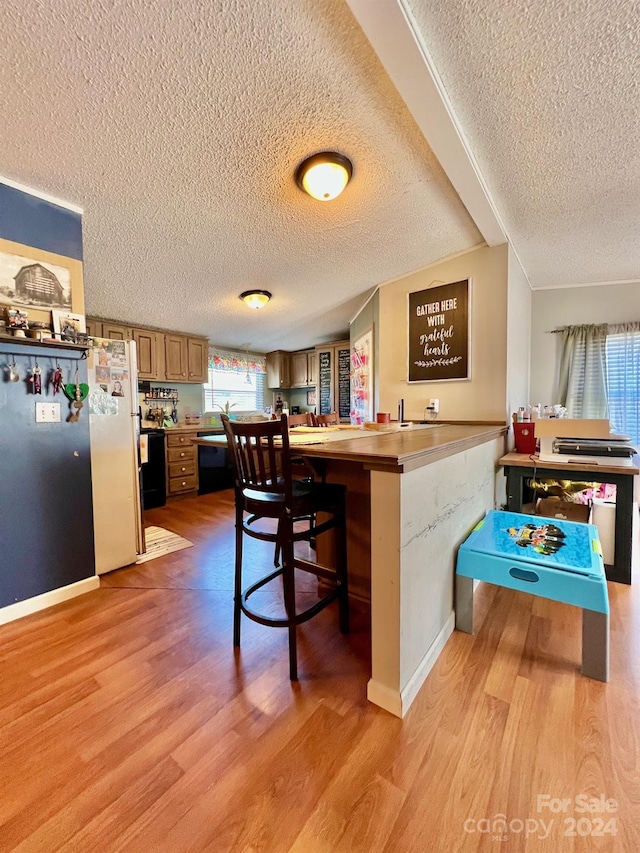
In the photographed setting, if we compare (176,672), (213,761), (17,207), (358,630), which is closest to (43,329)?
(17,207)

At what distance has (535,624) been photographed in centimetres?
173

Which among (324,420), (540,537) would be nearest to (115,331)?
(324,420)

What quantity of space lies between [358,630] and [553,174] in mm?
2658

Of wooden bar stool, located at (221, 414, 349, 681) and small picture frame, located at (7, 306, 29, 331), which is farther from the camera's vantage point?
small picture frame, located at (7, 306, 29, 331)

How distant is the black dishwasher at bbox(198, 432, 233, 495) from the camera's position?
4.57 meters

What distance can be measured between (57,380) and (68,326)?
0.32m

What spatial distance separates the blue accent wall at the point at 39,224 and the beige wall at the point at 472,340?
2.52 metres

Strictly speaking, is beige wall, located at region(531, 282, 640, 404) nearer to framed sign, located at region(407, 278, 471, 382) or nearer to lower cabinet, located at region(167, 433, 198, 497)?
framed sign, located at region(407, 278, 471, 382)

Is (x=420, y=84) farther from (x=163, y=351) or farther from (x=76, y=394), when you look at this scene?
(x=163, y=351)

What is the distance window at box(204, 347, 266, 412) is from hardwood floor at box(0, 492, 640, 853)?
12.9 ft

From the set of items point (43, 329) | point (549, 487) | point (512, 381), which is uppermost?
point (43, 329)

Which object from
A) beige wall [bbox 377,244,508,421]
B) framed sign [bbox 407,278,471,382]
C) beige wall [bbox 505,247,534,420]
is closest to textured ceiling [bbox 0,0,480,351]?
beige wall [bbox 377,244,508,421]

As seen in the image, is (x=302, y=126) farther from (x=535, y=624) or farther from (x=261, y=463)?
(x=535, y=624)

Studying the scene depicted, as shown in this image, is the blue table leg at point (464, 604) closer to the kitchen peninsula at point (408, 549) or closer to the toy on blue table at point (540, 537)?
the kitchen peninsula at point (408, 549)
